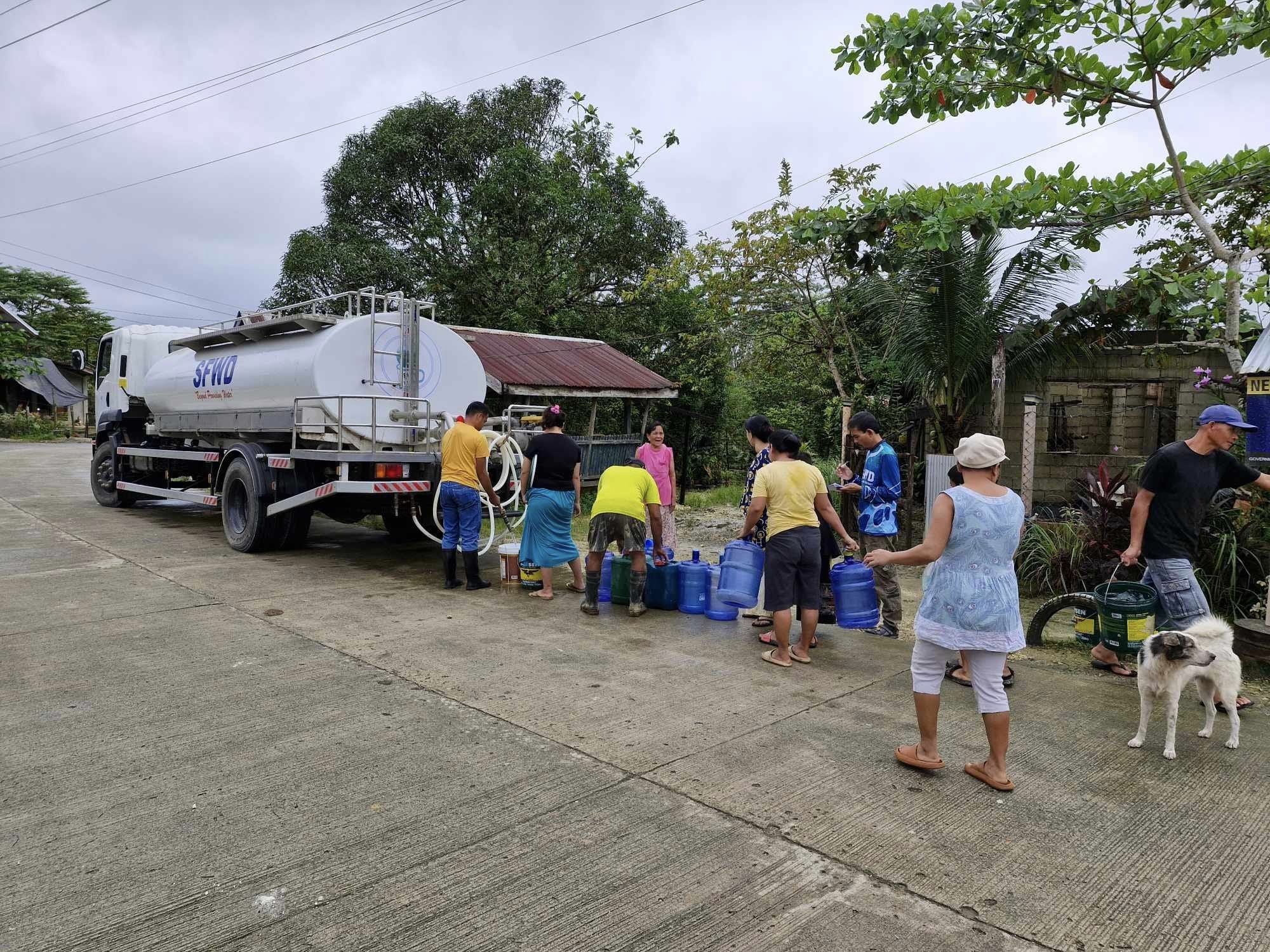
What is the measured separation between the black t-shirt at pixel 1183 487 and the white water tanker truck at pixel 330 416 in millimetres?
5982

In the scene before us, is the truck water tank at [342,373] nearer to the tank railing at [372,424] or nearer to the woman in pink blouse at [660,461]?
the tank railing at [372,424]

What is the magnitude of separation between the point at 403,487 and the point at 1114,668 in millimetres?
6301

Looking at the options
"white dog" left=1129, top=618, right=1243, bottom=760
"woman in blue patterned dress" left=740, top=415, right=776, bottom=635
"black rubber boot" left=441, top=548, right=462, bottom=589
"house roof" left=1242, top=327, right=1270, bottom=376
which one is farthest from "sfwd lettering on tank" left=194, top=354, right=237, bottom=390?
"house roof" left=1242, top=327, right=1270, bottom=376

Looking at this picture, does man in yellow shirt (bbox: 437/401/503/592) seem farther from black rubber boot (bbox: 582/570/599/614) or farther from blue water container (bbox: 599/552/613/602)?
black rubber boot (bbox: 582/570/599/614)

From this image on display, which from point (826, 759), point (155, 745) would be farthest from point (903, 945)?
point (155, 745)

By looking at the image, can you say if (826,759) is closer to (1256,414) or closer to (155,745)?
(155,745)

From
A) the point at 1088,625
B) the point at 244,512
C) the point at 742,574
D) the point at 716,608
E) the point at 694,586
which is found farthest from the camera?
the point at 244,512

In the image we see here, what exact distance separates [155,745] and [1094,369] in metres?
12.4

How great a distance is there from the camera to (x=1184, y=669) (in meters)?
3.96

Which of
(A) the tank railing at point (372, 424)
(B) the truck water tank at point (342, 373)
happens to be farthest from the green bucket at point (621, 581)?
(B) the truck water tank at point (342, 373)

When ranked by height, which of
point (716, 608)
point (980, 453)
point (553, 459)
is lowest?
point (716, 608)

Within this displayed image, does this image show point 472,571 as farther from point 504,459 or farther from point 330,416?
point 330,416

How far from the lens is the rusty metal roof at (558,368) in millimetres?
14938

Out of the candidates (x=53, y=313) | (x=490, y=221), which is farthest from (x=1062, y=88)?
(x=53, y=313)
